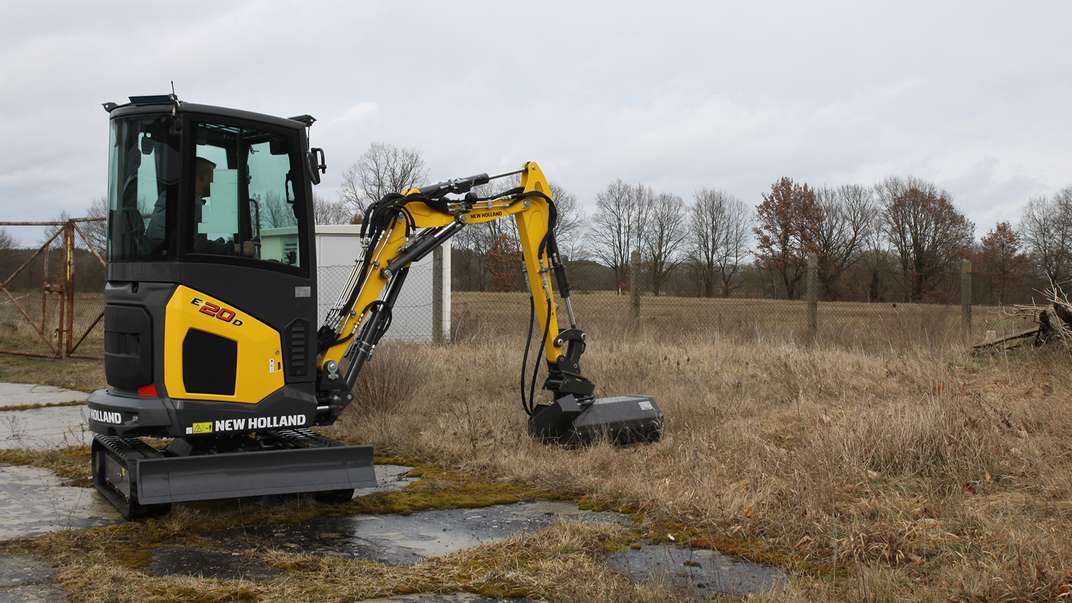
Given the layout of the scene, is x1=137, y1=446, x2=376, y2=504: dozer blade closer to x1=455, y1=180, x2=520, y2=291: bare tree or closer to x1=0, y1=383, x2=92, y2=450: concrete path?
x1=0, y1=383, x2=92, y2=450: concrete path

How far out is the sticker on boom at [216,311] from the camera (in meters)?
6.31

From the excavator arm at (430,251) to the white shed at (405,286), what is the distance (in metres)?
7.32

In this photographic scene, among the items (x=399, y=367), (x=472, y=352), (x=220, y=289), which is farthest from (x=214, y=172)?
(x=472, y=352)

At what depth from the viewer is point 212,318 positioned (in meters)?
6.37

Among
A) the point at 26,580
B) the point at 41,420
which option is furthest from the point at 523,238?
the point at 41,420

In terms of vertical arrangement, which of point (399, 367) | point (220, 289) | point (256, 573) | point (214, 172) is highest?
point (214, 172)

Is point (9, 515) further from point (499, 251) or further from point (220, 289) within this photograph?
point (499, 251)

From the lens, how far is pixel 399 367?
10391 millimetres

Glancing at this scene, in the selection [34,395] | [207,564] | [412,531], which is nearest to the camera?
[207,564]

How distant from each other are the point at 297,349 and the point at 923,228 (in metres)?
50.5

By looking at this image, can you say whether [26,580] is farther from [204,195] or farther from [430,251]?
[430,251]

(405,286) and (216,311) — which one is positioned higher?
(405,286)

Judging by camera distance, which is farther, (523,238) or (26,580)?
(523,238)

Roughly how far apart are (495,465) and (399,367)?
2.72m
